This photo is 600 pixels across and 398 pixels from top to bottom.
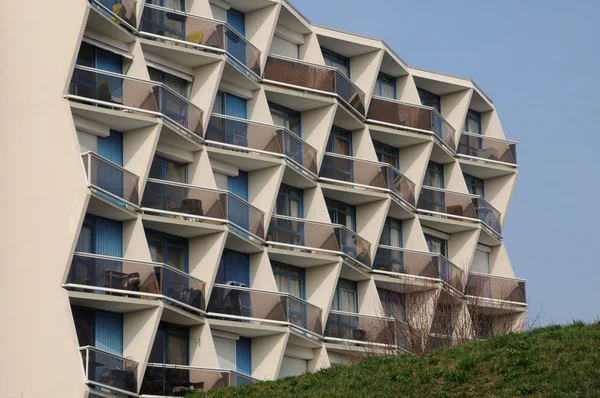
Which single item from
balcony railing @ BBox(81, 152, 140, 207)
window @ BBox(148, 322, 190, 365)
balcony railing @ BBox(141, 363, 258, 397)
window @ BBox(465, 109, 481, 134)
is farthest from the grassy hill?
window @ BBox(465, 109, 481, 134)

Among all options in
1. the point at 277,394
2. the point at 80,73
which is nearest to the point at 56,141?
the point at 80,73

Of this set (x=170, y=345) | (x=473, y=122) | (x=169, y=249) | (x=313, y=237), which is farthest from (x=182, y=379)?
(x=473, y=122)

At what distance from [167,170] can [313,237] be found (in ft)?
26.0

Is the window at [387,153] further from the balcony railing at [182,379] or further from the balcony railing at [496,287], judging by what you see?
the balcony railing at [182,379]

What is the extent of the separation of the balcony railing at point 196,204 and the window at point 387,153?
12448 millimetres

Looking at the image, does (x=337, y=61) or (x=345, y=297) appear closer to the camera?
(x=345, y=297)

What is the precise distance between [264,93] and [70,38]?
38.5 ft

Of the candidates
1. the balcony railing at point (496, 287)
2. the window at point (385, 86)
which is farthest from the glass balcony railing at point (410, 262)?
the window at point (385, 86)

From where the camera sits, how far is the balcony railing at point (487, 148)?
71375 millimetres

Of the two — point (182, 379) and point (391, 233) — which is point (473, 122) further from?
point (182, 379)

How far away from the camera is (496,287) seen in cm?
6956

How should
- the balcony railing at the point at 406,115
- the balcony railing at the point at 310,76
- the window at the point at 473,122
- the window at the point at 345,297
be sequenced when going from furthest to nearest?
the window at the point at 473,122 < the balcony railing at the point at 406,115 < the window at the point at 345,297 < the balcony railing at the point at 310,76

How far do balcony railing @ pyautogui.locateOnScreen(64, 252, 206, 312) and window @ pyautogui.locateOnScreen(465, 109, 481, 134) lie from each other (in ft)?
82.9

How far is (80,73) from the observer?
167 feet
